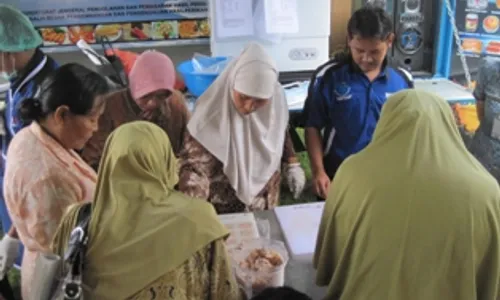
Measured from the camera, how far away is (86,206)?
1.18 m

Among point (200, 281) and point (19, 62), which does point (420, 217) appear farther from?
point (19, 62)

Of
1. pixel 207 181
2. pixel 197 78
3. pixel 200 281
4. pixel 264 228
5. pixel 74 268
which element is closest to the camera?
pixel 74 268

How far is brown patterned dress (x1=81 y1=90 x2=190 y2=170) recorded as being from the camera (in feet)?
6.97

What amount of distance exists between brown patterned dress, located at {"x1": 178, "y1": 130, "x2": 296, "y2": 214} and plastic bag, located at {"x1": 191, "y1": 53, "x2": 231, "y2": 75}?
1.09 m

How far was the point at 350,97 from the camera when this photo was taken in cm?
208

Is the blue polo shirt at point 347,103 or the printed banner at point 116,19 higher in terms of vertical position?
the printed banner at point 116,19

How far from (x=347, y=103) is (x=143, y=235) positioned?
1.24 meters

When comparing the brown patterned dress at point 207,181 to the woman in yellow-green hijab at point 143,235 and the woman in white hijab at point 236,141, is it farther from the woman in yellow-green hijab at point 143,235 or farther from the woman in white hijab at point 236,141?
the woman in yellow-green hijab at point 143,235

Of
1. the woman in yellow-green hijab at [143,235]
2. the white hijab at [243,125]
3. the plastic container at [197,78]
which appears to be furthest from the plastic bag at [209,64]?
the woman in yellow-green hijab at [143,235]

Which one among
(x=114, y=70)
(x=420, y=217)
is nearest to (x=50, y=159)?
(x=420, y=217)

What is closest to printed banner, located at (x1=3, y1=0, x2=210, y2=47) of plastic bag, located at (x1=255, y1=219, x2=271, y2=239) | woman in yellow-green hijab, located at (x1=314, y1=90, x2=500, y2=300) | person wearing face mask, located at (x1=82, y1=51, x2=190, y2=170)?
person wearing face mask, located at (x1=82, y1=51, x2=190, y2=170)

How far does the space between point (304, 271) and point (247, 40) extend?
191 centimetres

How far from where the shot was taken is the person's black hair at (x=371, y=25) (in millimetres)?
1959

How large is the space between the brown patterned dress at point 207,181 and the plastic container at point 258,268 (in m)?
0.46
